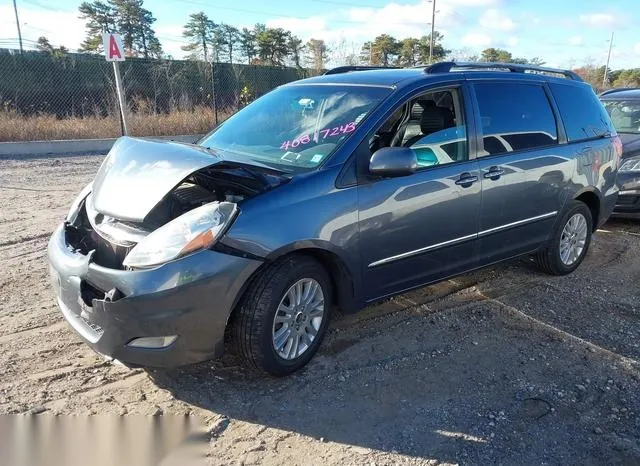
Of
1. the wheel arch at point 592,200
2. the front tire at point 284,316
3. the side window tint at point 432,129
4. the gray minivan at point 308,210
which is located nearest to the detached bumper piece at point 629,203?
the wheel arch at point 592,200

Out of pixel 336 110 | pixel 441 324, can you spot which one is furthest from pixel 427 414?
pixel 336 110

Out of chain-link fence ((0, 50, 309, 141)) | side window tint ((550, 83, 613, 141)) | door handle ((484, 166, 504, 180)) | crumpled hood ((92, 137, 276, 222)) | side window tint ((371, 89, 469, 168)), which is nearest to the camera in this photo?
crumpled hood ((92, 137, 276, 222))

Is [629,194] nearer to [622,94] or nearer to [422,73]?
[622,94]

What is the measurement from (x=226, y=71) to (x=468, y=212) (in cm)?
1967

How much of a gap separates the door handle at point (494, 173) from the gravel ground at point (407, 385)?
3.60 feet

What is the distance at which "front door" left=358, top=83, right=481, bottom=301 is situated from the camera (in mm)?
3555

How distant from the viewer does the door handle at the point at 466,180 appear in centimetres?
399

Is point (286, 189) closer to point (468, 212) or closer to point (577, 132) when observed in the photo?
point (468, 212)

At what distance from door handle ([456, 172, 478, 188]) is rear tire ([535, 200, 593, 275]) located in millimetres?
1465

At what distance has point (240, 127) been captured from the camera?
4.30 metres

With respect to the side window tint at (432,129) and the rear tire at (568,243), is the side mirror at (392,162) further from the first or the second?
the rear tire at (568,243)

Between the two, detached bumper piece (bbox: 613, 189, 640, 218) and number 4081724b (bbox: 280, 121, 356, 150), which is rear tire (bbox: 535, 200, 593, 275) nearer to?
detached bumper piece (bbox: 613, 189, 640, 218)

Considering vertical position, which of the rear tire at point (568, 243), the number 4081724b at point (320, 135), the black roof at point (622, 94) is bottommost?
the rear tire at point (568, 243)

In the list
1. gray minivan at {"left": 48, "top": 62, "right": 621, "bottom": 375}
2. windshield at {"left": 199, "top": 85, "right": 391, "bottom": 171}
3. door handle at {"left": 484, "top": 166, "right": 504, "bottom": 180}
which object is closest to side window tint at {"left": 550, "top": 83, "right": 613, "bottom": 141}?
gray minivan at {"left": 48, "top": 62, "right": 621, "bottom": 375}
